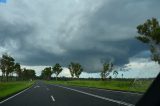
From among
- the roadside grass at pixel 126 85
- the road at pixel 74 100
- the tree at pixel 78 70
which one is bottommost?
the road at pixel 74 100

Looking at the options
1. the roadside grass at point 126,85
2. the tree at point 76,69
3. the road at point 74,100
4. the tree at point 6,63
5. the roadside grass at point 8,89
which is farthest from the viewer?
the tree at point 76,69

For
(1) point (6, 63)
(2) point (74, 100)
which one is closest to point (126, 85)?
(2) point (74, 100)

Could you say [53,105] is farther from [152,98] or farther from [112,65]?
[112,65]

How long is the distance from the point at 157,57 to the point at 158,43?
9.00 ft

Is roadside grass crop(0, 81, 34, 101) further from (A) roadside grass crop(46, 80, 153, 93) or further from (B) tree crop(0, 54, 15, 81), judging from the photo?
(B) tree crop(0, 54, 15, 81)

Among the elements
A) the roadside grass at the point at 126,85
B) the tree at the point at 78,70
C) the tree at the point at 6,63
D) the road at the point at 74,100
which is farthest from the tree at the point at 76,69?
the road at the point at 74,100

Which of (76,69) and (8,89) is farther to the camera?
(76,69)

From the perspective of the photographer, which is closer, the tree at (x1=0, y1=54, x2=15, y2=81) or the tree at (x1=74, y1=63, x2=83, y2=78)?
the tree at (x1=0, y1=54, x2=15, y2=81)

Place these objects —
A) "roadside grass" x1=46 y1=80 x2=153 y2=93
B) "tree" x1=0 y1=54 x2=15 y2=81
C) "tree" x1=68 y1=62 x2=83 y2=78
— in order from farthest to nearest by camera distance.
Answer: "tree" x1=68 y1=62 x2=83 y2=78 → "tree" x1=0 y1=54 x2=15 y2=81 → "roadside grass" x1=46 y1=80 x2=153 y2=93

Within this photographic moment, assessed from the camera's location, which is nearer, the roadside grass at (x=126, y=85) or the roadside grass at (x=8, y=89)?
the roadside grass at (x=126, y=85)

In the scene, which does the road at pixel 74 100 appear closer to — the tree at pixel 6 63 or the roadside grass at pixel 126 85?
the roadside grass at pixel 126 85

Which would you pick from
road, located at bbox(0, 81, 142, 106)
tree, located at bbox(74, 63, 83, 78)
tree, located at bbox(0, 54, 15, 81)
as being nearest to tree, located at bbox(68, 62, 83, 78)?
tree, located at bbox(74, 63, 83, 78)

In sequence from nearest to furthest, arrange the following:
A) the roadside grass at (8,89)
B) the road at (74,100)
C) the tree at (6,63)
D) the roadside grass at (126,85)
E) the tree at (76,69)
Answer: the roadside grass at (126,85) < the road at (74,100) < the roadside grass at (8,89) < the tree at (6,63) < the tree at (76,69)

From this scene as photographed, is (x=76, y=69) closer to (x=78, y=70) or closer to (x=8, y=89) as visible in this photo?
(x=78, y=70)
